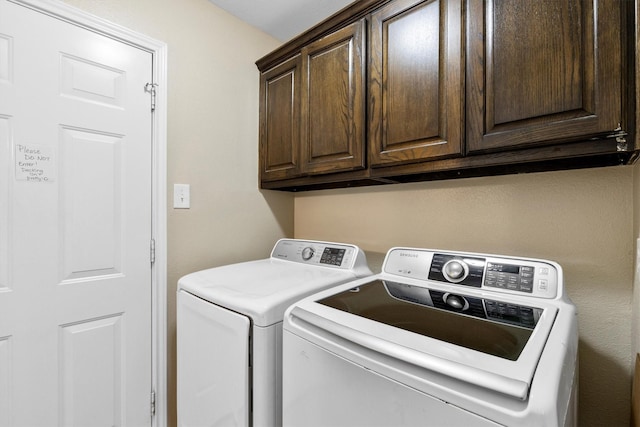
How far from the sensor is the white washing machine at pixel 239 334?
0.99 metres

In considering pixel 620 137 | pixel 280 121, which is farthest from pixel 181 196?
pixel 620 137

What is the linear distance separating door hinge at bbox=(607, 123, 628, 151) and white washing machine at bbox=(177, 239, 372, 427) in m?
1.02

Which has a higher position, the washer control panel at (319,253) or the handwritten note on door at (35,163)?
the handwritten note on door at (35,163)

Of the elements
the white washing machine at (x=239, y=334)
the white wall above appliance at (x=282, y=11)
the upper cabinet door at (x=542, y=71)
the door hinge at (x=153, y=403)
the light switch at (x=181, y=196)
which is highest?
the white wall above appliance at (x=282, y=11)

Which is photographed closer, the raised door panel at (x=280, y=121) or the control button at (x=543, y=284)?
the control button at (x=543, y=284)

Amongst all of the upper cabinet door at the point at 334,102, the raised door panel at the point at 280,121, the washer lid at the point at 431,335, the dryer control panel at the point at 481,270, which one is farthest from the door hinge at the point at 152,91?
the dryer control panel at the point at 481,270

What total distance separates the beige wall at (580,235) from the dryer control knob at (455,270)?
281 mm

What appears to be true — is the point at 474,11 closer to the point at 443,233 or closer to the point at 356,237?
the point at 443,233

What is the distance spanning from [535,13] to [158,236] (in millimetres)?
1810

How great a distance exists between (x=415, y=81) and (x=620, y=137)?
0.68 metres

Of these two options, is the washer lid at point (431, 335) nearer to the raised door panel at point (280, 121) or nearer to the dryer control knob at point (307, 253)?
the dryer control knob at point (307, 253)

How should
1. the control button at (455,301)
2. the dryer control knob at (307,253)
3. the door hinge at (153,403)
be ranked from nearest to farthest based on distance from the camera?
the control button at (455,301) → the door hinge at (153,403) → the dryer control knob at (307,253)

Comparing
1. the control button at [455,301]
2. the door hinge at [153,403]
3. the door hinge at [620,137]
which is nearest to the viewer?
the door hinge at [620,137]

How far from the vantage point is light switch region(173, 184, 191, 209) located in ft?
5.19
